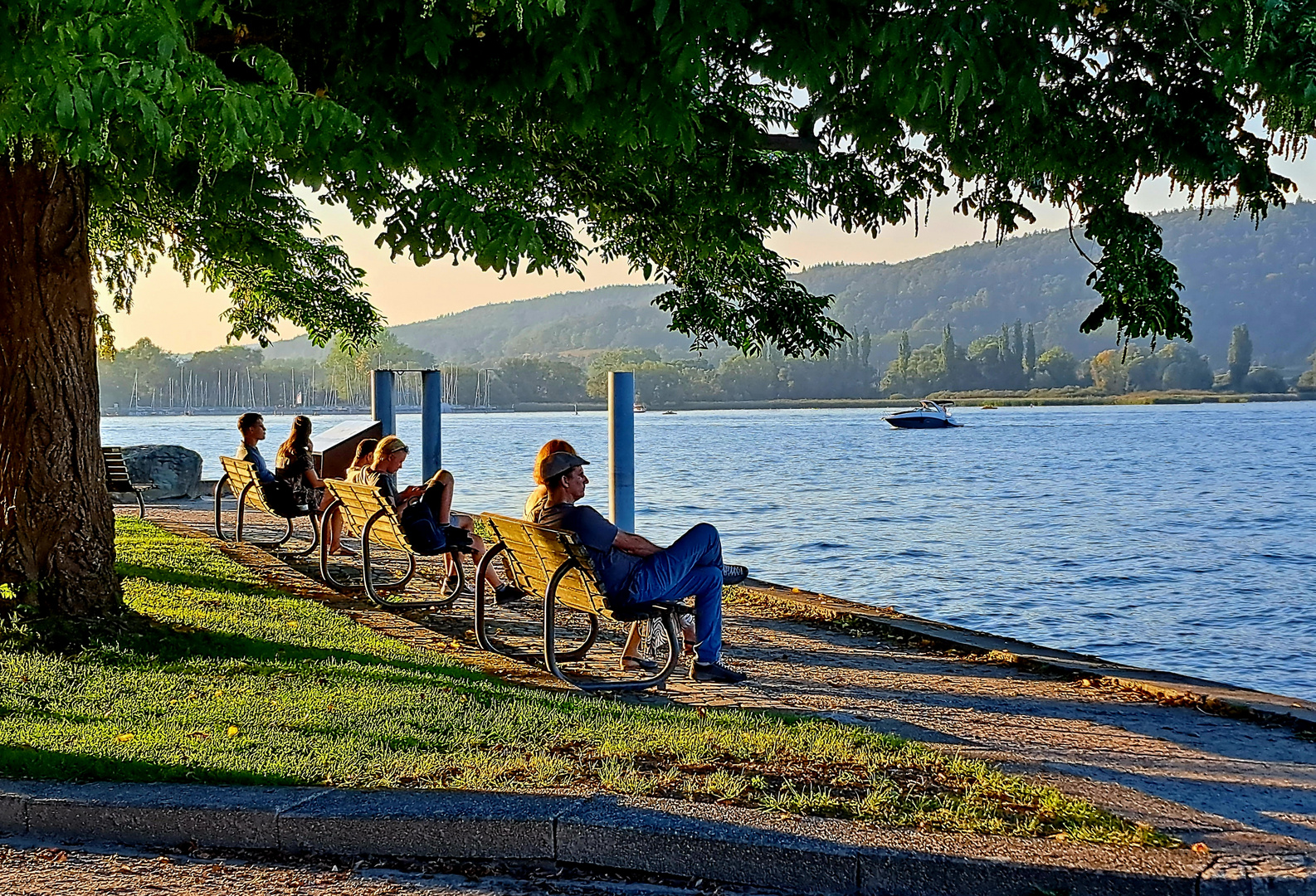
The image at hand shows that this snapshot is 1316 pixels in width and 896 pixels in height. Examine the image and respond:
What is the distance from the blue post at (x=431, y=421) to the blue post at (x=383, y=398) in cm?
47

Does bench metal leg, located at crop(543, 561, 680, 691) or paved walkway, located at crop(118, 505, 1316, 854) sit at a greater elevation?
bench metal leg, located at crop(543, 561, 680, 691)

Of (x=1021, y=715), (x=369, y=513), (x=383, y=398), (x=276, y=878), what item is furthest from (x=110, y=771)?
(x=383, y=398)

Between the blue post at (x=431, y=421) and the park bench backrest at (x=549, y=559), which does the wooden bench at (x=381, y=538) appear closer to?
the park bench backrest at (x=549, y=559)

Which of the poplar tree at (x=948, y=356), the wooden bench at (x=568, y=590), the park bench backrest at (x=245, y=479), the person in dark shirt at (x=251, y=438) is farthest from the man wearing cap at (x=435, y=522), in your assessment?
the poplar tree at (x=948, y=356)

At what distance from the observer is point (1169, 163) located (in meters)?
8.06

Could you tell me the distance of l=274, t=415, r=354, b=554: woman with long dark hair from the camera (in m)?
12.5

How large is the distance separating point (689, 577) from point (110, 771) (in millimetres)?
3051

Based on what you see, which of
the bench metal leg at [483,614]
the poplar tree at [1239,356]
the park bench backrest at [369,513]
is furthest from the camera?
the poplar tree at [1239,356]

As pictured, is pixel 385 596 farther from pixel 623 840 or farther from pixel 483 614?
pixel 623 840

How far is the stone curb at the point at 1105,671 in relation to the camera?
22.7 ft

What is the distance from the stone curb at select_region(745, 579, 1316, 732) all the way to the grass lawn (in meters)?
2.22

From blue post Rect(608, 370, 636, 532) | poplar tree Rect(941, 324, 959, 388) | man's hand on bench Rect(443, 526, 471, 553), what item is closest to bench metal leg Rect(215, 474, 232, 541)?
blue post Rect(608, 370, 636, 532)

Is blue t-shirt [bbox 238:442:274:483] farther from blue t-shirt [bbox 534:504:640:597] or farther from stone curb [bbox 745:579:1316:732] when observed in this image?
blue t-shirt [bbox 534:504:640:597]

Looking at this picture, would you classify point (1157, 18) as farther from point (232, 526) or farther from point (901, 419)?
point (901, 419)
